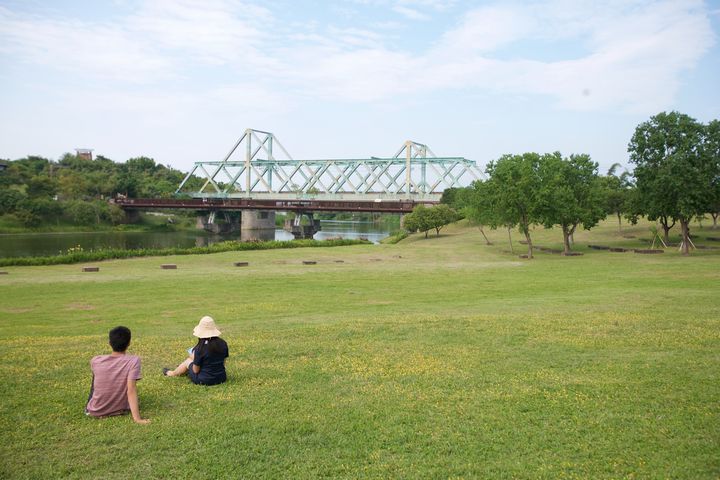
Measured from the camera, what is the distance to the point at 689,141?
42.9 m

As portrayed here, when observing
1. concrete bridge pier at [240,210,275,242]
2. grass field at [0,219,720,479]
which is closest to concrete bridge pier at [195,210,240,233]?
concrete bridge pier at [240,210,275,242]

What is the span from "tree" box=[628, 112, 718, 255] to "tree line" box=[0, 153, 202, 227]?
93.1 metres

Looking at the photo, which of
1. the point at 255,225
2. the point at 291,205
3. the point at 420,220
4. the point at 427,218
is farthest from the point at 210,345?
the point at 255,225

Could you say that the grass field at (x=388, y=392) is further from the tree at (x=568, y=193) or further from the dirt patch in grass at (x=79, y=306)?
the tree at (x=568, y=193)

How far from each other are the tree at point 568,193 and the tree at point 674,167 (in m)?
6.22

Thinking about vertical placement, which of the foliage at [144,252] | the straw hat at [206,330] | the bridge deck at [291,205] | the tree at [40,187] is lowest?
the foliage at [144,252]

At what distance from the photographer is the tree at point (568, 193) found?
49750mm

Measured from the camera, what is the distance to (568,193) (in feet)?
165

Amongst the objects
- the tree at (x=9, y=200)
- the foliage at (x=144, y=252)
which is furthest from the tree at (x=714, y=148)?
the tree at (x=9, y=200)

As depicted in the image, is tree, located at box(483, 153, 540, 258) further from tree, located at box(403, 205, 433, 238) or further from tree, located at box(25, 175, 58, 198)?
tree, located at box(25, 175, 58, 198)

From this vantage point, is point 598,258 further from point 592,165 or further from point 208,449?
point 208,449

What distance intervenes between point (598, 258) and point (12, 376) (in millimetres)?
43403

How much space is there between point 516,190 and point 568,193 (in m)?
5.01

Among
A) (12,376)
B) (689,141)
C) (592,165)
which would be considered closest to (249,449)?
(12,376)
